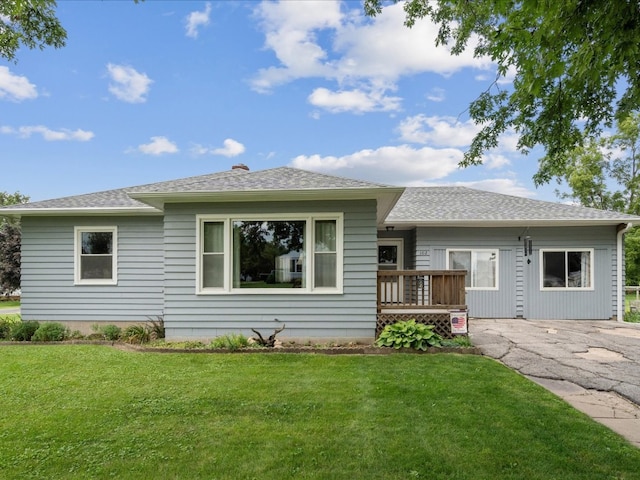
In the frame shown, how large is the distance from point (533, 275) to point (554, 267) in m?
0.63

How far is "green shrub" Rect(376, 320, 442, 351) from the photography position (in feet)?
20.5

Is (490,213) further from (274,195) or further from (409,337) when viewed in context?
(274,195)

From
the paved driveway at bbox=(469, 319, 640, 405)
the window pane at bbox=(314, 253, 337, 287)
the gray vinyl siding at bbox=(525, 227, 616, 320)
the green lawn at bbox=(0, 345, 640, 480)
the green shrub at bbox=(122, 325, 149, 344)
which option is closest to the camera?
the green lawn at bbox=(0, 345, 640, 480)

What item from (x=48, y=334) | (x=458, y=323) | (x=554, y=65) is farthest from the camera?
(x=48, y=334)

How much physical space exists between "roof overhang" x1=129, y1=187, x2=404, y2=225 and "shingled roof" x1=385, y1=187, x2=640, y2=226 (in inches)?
133

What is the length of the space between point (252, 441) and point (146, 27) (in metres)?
10.1

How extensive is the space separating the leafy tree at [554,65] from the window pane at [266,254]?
3.65 metres

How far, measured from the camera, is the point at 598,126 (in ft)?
15.1

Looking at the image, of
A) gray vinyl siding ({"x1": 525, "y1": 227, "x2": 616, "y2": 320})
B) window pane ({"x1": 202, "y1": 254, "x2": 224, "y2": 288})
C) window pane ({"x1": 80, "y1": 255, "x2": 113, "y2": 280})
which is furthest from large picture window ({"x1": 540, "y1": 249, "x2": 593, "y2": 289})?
window pane ({"x1": 80, "y1": 255, "x2": 113, "y2": 280})

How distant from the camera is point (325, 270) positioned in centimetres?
689

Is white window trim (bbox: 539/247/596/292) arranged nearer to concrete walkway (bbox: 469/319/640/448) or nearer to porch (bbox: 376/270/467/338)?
concrete walkway (bbox: 469/319/640/448)

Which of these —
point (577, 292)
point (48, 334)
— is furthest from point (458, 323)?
point (48, 334)

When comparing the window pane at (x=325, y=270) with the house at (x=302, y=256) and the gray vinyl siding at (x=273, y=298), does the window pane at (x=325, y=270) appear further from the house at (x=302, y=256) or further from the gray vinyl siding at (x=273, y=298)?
the gray vinyl siding at (x=273, y=298)

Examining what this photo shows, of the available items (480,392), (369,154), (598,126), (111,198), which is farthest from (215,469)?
(369,154)
